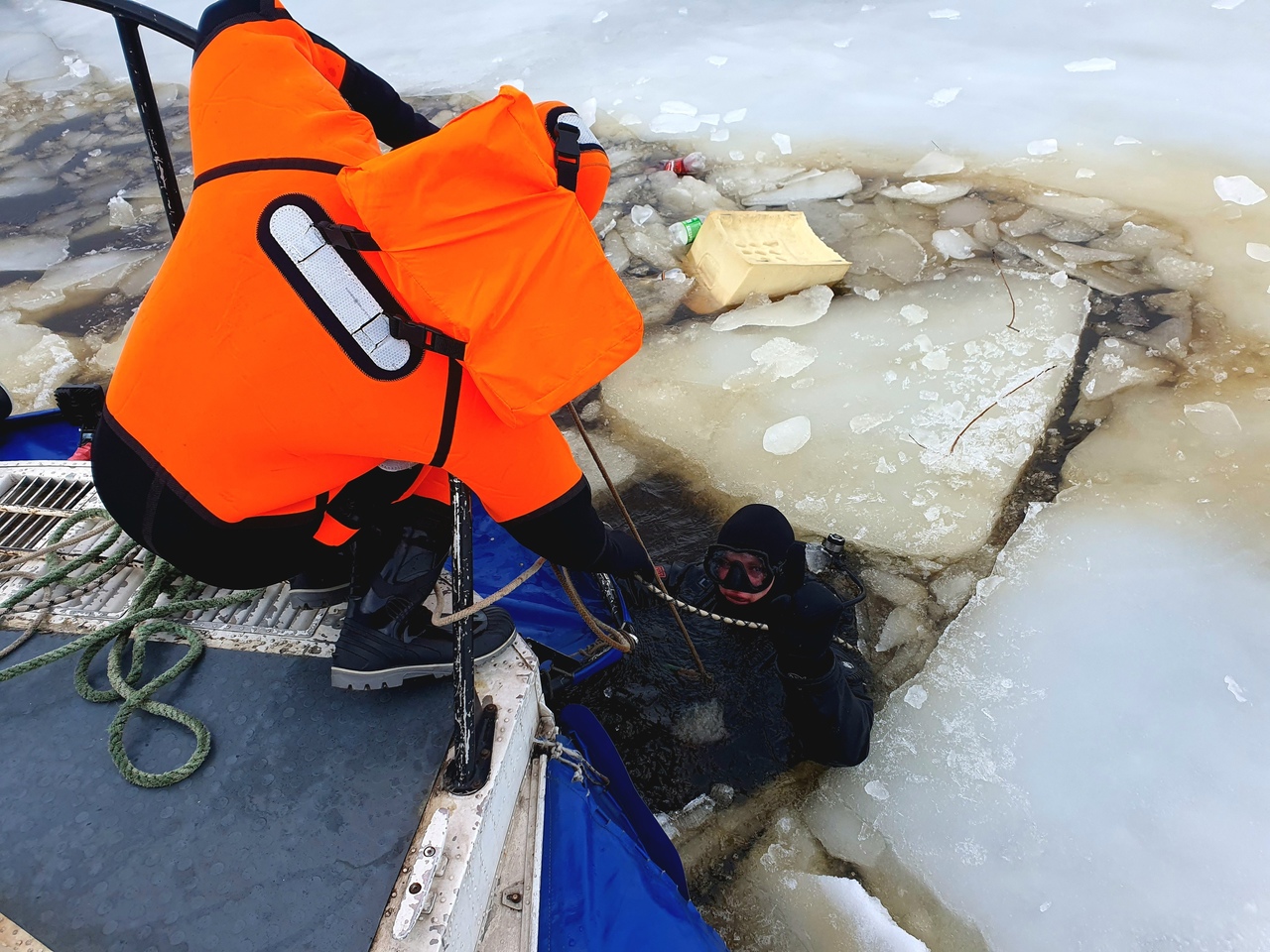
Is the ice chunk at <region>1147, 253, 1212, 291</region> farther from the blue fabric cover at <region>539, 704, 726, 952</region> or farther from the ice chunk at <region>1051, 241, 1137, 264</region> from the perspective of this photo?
the blue fabric cover at <region>539, 704, 726, 952</region>

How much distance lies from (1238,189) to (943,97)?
1.54 m

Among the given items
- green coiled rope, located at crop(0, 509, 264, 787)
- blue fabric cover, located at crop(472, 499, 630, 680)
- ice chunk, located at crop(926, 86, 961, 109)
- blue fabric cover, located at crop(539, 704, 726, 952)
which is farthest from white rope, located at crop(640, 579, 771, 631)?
ice chunk, located at crop(926, 86, 961, 109)

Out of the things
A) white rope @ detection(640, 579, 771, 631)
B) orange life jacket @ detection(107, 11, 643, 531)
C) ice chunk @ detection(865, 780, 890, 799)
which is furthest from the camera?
white rope @ detection(640, 579, 771, 631)

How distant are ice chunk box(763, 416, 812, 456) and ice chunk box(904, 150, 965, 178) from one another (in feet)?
5.84

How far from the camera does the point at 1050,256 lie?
10.2 ft

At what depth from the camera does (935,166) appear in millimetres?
3678

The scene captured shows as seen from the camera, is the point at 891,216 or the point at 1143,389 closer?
the point at 1143,389

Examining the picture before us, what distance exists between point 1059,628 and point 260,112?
6.85 feet

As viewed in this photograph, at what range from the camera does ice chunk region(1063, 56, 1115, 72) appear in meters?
4.25

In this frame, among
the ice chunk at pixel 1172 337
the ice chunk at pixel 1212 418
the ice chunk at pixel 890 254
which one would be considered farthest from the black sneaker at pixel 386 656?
the ice chunk at pixel 1172 337

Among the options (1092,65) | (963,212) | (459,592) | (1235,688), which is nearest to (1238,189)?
(963,212)

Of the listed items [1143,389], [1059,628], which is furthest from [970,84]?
[1059,628]

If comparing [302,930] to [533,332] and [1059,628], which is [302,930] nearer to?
[533,332]

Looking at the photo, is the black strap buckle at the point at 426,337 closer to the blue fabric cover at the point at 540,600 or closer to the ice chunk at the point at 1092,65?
the blue fabric cover at the point at 540,600
